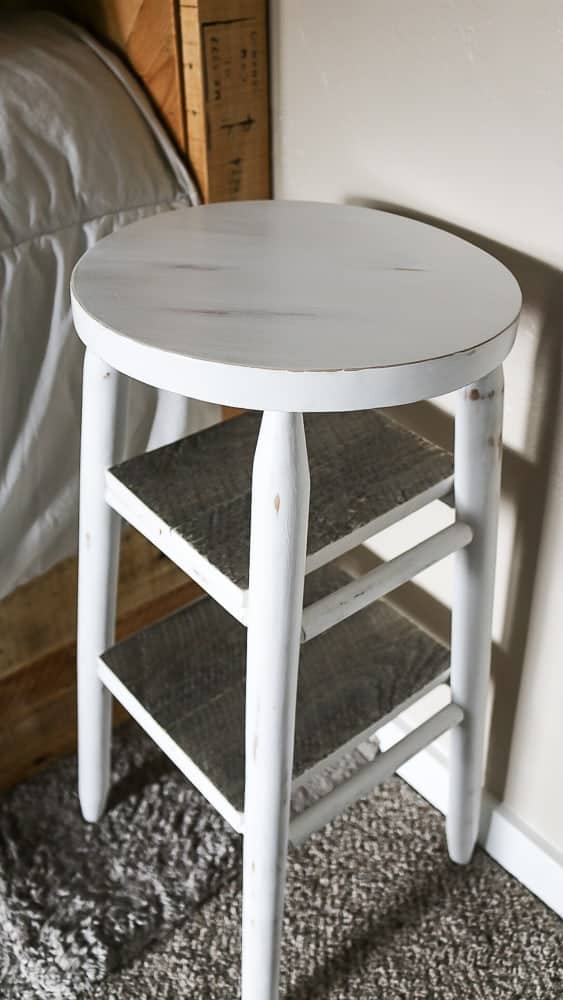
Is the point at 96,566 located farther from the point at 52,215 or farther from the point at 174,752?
the point at 52,215

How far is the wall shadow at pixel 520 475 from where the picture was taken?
68cm

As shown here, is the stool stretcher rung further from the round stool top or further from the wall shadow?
the round stool top

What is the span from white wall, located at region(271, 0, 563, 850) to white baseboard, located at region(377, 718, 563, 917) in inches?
0.5

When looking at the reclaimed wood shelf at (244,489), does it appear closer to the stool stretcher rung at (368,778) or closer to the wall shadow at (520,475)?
the wall shadow at (520,475)

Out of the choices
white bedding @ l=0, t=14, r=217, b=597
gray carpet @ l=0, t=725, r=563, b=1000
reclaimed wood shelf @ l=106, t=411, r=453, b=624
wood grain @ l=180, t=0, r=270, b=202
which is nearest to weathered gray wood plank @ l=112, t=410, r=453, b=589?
reclaimed wood shelf @ l=106, t=411, r=453, b=624

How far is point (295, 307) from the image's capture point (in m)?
0.56

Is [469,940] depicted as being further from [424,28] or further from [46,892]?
[424,28]

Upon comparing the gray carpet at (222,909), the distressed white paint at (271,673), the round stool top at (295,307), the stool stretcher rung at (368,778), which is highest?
the round stool top at (295,307)

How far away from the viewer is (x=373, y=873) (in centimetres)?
90

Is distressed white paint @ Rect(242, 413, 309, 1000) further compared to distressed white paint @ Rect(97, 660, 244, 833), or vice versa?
distressed white paint @ Rect(97, 660, 244, 833)

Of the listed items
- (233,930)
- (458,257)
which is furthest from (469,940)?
(458,257)

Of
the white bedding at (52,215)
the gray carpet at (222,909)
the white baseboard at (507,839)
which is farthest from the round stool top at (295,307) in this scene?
the gray carpet at (222,909)

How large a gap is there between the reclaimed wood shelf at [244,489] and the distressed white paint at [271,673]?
0.14 ft

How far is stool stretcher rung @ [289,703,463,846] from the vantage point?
0.69 m
